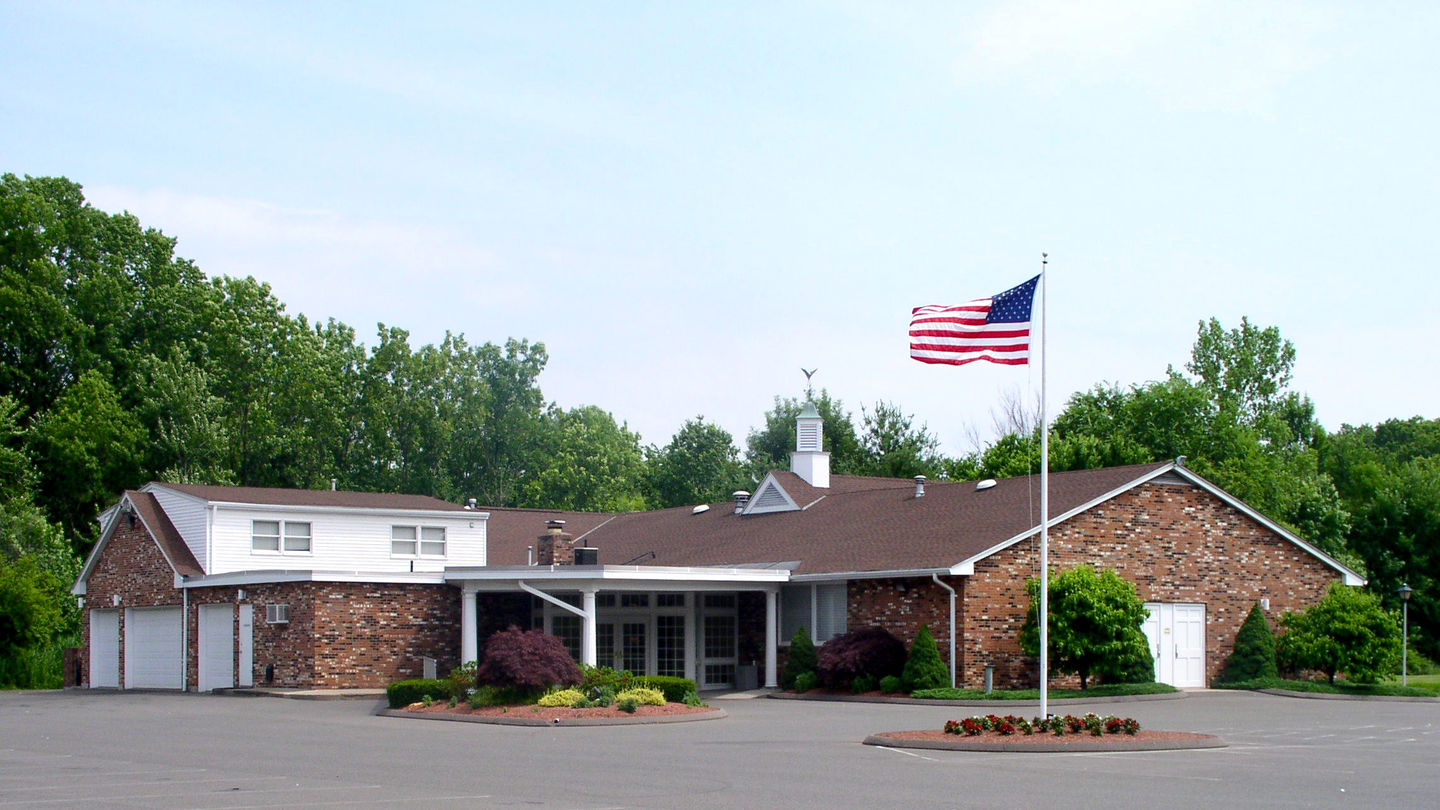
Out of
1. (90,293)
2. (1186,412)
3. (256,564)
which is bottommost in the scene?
A: (256,564)

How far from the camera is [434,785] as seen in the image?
1580 cm

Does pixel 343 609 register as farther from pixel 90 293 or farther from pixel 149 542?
pixel 90 293

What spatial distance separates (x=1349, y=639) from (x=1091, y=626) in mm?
6854

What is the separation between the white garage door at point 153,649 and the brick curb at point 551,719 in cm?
1370

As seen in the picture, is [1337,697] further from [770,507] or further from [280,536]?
[280,536]

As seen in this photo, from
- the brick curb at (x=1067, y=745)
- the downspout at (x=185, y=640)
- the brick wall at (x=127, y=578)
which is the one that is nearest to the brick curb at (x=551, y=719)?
the brick curb at (x=1067, y=745)

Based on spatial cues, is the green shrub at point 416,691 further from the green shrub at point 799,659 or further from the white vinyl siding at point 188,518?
the white vinyl siding at point 188,518

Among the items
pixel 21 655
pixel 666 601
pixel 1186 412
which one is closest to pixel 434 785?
pixel 666 601

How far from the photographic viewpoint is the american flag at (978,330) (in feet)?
75.2

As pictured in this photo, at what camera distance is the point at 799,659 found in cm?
3544

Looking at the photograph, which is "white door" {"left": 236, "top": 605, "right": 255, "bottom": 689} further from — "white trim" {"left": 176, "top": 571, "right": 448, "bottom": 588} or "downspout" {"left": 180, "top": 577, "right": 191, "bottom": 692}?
"downspout" {"left": 180, "top": 577, "right": 191, "bottom": 692}

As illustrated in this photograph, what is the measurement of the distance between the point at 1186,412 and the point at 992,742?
44.1 metres

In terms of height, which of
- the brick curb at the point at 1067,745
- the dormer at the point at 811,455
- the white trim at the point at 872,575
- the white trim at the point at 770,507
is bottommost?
the brick curb at the point at 1067,745

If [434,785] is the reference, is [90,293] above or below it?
above
